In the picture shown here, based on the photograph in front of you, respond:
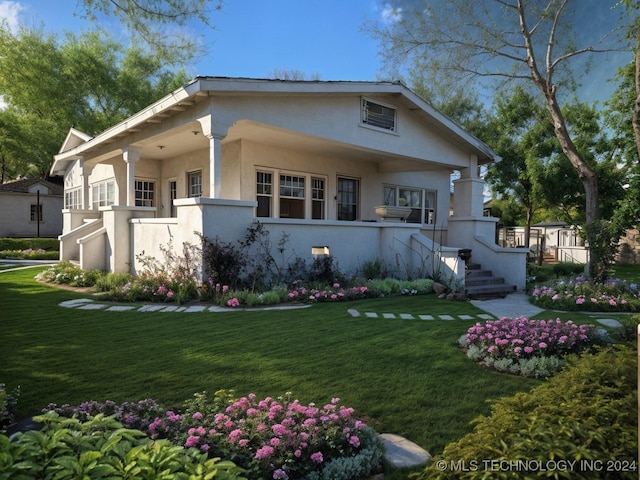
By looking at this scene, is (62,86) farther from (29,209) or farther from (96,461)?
(96,461)

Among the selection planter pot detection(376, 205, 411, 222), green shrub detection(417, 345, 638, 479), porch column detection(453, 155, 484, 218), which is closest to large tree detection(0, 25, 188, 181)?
planter pot detection(376, 205, 411, 222)

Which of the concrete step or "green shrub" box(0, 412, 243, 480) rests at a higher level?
"green shrub" box(0, 412, 243, 480)

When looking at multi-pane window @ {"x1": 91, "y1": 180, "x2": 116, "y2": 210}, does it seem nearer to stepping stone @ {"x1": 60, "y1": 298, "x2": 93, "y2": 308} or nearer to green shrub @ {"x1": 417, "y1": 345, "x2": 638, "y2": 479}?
stepping stone @ {"x1": 60, "y1": 298, "x2": 93, "y2": 308}

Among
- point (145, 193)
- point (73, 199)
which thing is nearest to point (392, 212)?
point (145, 193)

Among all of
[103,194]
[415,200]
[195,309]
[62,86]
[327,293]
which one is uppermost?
[62,86]

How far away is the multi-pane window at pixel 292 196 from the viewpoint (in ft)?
40.0

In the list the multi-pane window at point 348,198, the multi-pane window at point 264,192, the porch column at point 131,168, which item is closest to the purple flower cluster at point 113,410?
the multi-pane window at point 264,192

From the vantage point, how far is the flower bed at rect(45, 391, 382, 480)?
91.1 inches

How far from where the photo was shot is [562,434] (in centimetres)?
185

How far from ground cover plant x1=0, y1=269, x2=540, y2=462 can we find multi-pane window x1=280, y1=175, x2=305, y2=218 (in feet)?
19.6

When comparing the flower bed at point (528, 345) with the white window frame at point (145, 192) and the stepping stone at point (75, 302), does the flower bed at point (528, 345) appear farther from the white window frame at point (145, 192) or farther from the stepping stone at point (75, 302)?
the white window frame at point (145, 192)

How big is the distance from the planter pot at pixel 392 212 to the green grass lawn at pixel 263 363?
17.6 feet

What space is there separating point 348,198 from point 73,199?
13.8 metres

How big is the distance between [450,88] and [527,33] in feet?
9.09
